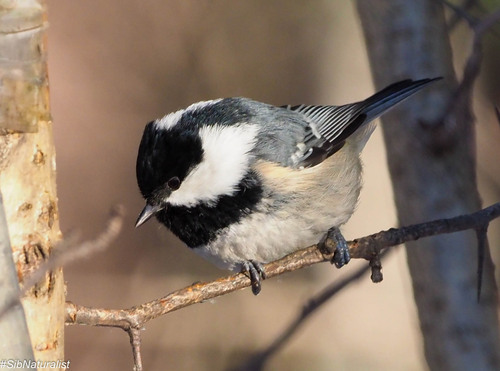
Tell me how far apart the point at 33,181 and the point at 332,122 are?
1414mm

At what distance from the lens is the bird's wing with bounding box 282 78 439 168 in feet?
7.03

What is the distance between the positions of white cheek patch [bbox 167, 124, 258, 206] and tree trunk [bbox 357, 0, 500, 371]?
42 centimetres

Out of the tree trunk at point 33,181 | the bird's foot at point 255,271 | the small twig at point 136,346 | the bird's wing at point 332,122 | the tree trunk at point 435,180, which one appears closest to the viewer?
the tree trunk at point 33,181

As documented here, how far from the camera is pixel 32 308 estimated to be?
1.18m

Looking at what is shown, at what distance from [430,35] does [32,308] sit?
121 cm

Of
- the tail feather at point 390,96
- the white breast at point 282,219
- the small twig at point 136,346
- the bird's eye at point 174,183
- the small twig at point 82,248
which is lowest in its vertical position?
the small twig at point 136,346

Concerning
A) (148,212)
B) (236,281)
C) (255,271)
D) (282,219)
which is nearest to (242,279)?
(236,281)

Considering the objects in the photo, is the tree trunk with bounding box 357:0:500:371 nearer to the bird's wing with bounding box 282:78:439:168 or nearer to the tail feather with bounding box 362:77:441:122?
the tail feather with bounding box 362:77:441:122

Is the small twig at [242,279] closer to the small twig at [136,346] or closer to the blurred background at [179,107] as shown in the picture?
the small twig at [136,346]

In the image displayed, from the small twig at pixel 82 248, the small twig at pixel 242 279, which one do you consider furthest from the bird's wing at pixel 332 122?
the small twig at pixel 82 248

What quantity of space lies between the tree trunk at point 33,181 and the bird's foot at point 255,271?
2.30ft

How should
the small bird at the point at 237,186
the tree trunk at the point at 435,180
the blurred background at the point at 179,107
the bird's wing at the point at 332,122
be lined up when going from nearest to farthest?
the tree trunk at the point at 435,180 → the small bird at the point at 237,186 → the bird's wing at the point at 332,122 → the blurred background at the point at 179,107

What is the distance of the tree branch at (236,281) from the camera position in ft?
4.69

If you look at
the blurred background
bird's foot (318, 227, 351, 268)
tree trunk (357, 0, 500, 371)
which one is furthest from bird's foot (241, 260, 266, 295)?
the blurred background
